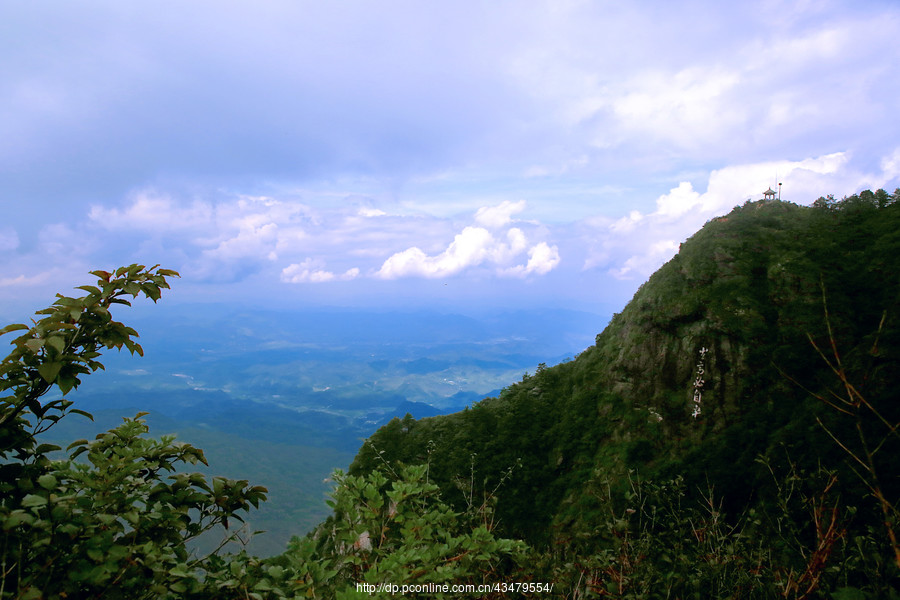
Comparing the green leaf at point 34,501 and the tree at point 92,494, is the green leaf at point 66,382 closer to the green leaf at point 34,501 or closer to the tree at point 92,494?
the tree at point 92,494

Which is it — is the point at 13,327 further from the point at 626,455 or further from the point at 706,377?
the point at 706,377

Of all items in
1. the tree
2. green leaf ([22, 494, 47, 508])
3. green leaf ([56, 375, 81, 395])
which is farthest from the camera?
green leaf ([56, 375, 81, 395])

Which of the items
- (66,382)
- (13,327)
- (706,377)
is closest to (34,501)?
(66,382)

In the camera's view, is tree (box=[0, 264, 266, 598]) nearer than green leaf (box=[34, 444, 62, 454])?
Yes

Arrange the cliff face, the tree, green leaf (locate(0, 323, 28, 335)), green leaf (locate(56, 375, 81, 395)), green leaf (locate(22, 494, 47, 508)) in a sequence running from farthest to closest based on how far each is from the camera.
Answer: the cliff face
green leaf (locate(0, 323, 28, 335))
green leaf (locate(56, 375, 81, 395))
the tree
green leaf (locate(22, 494, 47, 508))

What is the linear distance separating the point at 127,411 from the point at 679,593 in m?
167

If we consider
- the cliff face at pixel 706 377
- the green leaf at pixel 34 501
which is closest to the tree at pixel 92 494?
the green leaf at pixel 34 501

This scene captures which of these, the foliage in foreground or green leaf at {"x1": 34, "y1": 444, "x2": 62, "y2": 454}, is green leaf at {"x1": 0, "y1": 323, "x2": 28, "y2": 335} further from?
green leaf at {"x1": 34, "y1": 444, "x2": 62, "y2": 454}

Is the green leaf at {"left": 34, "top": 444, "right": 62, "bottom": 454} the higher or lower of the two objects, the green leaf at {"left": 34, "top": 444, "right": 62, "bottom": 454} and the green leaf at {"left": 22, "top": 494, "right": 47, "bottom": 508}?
the higher

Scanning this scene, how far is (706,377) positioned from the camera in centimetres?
→ 2280

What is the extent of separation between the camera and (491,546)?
11.8 feet

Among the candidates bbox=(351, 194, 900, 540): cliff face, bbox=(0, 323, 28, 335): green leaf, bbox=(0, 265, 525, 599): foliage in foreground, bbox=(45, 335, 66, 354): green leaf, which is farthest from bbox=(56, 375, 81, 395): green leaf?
bbox=(351, 194, 900, 540): cliff face

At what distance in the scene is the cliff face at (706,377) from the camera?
2073 cm

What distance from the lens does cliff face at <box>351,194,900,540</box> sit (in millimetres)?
20734
